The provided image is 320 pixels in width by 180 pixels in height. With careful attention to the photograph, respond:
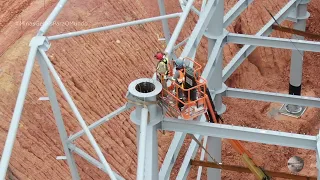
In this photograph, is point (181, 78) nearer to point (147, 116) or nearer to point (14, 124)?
point (147, 116)

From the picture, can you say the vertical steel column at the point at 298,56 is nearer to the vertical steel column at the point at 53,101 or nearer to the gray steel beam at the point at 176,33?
the gray steel beam at the point at 176,33

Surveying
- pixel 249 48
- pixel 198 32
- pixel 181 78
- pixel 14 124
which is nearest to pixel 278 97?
pixel 249 48

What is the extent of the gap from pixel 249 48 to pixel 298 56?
17.2ft

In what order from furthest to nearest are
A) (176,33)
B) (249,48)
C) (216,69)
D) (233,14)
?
1. (249,48)
2. (233,14)
3. (216,69)
4. (176,33)

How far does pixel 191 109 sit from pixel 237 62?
712 centimetres

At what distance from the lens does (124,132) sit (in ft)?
62.8

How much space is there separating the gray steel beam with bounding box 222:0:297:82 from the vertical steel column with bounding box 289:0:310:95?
4.18 feet

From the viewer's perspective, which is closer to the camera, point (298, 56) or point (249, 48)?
point (249, 48)

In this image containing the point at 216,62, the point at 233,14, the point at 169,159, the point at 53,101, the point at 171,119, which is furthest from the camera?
the point at 233,14

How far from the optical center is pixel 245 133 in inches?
401

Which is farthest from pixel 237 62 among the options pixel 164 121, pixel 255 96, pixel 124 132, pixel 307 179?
pixel 164 121

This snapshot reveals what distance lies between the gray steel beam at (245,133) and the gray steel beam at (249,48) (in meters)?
6.76

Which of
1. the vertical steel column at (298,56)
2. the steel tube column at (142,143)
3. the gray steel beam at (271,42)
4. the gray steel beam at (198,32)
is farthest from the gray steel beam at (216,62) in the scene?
the vertical steel column at (298,56)

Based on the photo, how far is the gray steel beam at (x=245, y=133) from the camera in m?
9.91
